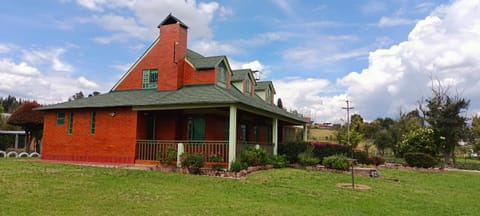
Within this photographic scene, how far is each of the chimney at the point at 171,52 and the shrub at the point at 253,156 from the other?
5.54m

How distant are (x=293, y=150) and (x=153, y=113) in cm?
806

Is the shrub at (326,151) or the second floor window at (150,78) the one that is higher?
the second floor window at (150,78)

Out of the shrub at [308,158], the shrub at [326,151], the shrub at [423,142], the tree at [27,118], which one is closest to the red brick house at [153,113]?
the shrub at [308,158]

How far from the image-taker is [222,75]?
2044 centimetres

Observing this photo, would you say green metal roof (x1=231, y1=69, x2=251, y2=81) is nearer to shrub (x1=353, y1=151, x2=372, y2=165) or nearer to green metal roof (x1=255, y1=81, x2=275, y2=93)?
green metal roof (x1=255, y1=81, x2=275, y2=93)

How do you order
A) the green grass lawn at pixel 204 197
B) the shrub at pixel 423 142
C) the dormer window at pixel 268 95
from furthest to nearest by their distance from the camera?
1. the shrub at pixel 423 142
2. the dormer window at pixel 268 95
3. the green grass lawn at pixel 204 197

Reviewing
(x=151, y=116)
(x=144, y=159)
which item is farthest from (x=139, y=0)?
(x=144, y=159)

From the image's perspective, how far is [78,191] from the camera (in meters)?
9.80

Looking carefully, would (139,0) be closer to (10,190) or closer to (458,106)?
(10,190)

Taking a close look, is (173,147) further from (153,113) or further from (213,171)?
(153,113)

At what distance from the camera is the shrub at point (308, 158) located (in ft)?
62.6

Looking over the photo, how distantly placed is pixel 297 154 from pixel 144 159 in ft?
27.4

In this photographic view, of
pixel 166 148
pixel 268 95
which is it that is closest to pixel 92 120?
pixel 166 148

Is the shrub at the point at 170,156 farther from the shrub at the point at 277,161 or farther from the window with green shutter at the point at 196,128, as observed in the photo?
the shrub at the point at 277,161
